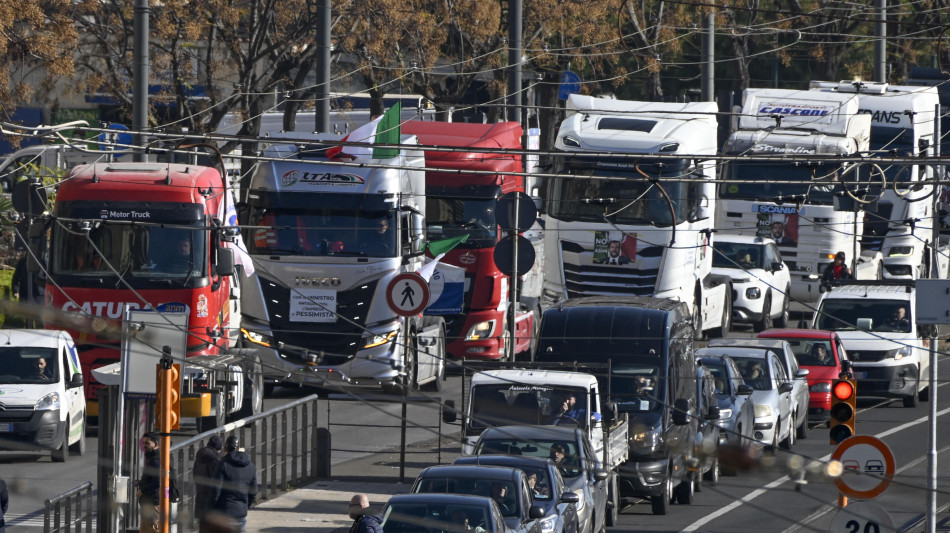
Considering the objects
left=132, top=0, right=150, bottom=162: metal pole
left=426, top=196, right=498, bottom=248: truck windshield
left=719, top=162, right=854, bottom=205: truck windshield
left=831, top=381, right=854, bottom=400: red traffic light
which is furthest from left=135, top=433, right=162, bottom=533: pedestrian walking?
left=719, top=162, right=854, bottom=205: truck windshield

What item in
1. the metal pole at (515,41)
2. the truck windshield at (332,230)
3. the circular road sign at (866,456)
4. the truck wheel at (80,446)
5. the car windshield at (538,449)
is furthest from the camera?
the metal pole at (515,41)

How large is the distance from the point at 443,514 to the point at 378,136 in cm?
1015

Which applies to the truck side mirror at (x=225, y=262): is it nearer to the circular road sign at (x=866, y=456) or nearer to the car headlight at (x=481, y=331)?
the car headlight at (x=481, y=331)

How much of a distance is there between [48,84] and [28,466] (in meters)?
13.9

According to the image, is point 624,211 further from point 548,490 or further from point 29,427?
point 548,490

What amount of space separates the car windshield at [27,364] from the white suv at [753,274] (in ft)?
52.8

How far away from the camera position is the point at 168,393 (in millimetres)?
12859

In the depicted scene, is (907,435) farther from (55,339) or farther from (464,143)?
(55,339)

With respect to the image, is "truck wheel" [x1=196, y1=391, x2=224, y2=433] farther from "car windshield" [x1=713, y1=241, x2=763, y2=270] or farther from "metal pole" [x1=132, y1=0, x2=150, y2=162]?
"car windshield" [x1=713, y1=241, x2=763, y2=270]

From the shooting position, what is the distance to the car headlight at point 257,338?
24.3 metres

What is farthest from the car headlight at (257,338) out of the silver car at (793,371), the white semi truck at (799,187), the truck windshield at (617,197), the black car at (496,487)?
the white semi truck at (799,187)

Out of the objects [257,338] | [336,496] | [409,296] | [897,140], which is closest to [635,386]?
[409,296]

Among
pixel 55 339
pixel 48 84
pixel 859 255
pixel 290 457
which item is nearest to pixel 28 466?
pixel 55 339

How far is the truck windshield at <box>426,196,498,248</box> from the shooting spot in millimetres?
27547
